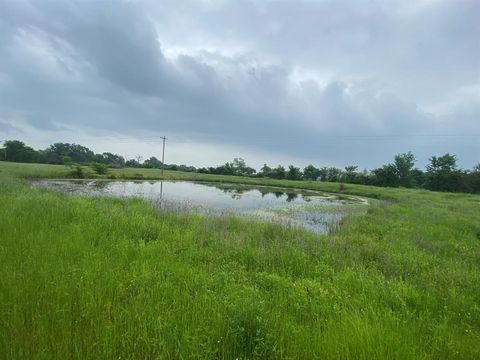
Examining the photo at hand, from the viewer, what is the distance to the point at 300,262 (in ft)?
23.3

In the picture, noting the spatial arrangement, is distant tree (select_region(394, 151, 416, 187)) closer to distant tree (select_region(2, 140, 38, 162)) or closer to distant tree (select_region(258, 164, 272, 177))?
distant tree (select_region(258, 164, 272, 177))

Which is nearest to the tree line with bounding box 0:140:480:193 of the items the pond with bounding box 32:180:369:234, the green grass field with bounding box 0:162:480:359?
the pond with bounding box 32:180:369:234

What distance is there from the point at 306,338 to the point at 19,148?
98998mm

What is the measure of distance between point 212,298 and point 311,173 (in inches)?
3324

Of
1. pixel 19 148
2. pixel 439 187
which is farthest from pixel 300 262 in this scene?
pixel 19 148

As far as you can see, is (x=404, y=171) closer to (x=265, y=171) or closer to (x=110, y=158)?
(x=265, y=171)

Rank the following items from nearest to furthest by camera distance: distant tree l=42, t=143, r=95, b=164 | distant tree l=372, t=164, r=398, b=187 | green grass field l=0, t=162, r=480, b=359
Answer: green grass field l=0, t=162, r=480, b=359, distant tree l=372, t=164, r=398, b=187, distant tree l=42, t=143, r=95, b=164

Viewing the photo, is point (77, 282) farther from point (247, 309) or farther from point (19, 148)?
point (19, 148)

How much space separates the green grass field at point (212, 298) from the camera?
3.19 m

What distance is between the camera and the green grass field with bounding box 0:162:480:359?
10.5ft

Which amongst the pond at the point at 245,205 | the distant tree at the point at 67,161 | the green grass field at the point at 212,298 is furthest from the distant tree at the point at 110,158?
the green grass field at the point at 212,298

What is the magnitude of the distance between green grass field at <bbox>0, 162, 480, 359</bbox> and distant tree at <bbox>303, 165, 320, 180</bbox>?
77189 mm

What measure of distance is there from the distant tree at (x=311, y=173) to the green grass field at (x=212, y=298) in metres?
77.2

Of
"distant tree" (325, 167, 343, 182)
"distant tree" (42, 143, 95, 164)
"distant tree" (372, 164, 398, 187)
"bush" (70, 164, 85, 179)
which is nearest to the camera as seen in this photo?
"bush" (70, 164, 85, 179)
